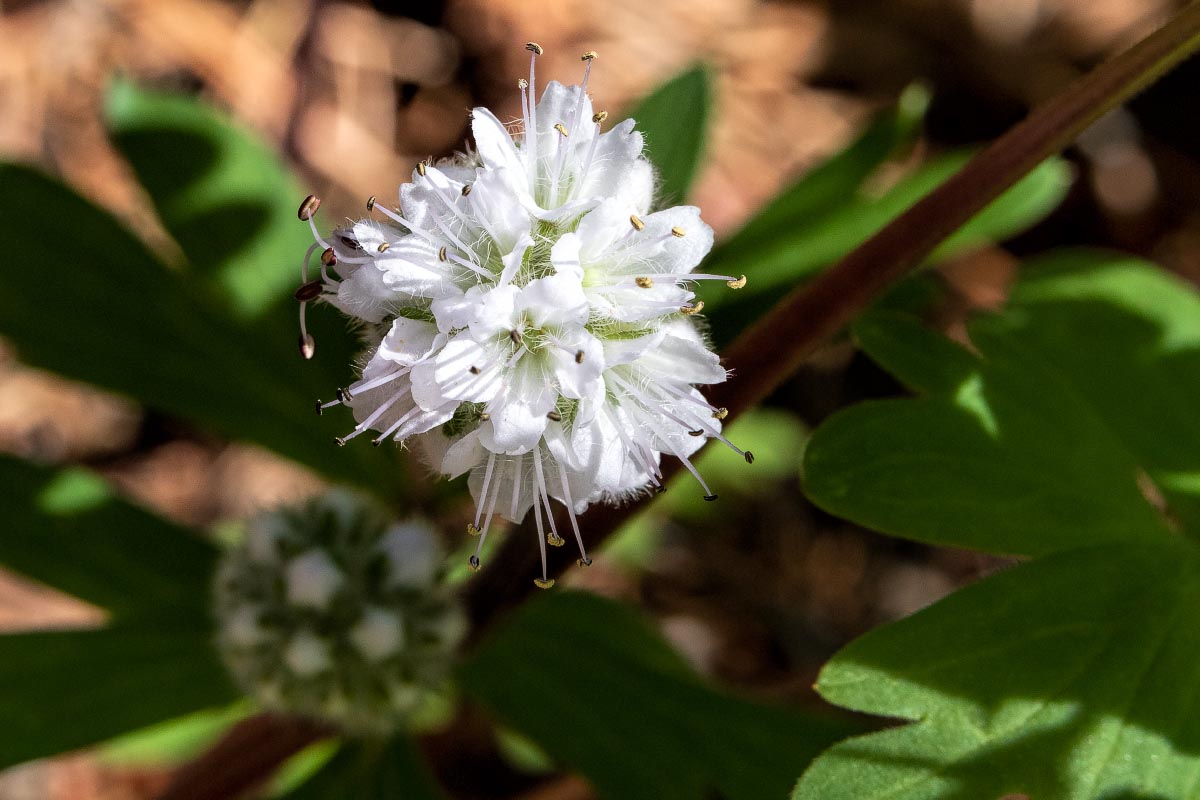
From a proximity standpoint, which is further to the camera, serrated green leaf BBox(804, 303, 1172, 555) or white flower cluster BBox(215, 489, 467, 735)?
white flower cluster BBox(215, 489, 467, 735)

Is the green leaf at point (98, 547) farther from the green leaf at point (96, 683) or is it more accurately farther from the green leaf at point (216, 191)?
the green leaf at point (216, 191)

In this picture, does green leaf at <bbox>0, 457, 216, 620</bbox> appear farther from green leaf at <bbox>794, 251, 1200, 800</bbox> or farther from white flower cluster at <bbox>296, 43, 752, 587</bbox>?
green leaf at <bbox>794, 251, 1200, 800</bbox>

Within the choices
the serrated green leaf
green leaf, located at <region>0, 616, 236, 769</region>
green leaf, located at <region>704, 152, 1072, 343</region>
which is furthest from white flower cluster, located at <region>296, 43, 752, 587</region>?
green leaf, located at <region>0, 616, 236, 769</region>

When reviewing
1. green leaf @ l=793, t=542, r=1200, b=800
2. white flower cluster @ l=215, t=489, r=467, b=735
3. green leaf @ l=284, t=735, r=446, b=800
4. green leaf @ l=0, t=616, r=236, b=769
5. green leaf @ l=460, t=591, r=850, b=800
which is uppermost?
green leaf @ l=793, t=542, r=1200, b=800

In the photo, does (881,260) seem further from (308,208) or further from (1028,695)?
(308,208)

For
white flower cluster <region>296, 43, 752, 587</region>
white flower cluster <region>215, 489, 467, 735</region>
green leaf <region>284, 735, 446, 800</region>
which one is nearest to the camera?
white flower cluster <region>296, 43, 752, 587</region>

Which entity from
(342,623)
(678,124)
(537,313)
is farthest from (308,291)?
(678,124)

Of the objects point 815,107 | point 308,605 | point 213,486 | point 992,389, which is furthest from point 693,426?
point 815,107

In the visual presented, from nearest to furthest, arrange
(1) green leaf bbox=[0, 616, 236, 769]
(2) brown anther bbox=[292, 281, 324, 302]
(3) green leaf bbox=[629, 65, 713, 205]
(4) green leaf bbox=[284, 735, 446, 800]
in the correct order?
(2) brown anther bbox=[292, 281, 324, 302] < (1) green leaf bbox=[0, 616, 236, 769] < (3) green leaf bbox=[629, 65, 713, 205] < (4) green leaf bbox=[284, 735, 446, 800]
